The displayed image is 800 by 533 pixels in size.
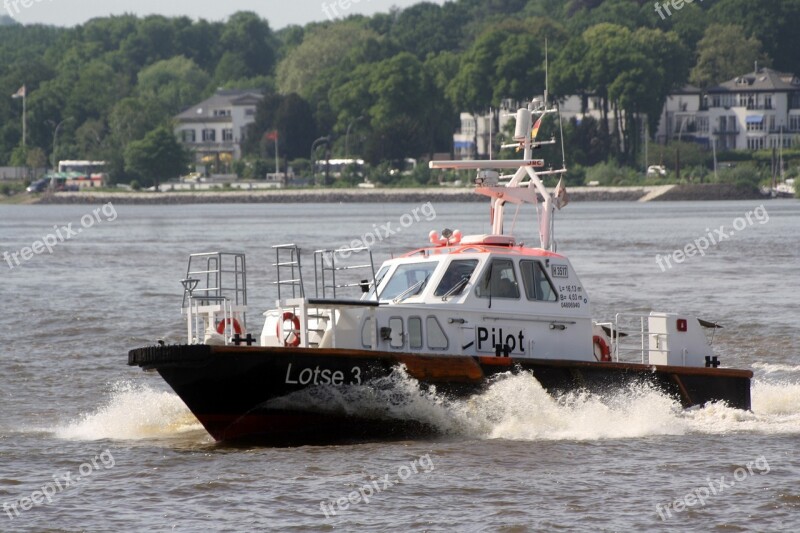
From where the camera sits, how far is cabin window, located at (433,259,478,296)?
18.6 m

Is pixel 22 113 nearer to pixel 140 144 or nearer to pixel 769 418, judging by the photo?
pixel 140 144

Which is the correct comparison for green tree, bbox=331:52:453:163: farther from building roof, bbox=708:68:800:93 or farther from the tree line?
building roof, bbox=708:68:800:93

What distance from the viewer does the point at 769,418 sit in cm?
2055

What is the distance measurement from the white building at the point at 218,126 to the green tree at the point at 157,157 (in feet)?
67.0

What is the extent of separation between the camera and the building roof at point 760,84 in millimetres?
163000

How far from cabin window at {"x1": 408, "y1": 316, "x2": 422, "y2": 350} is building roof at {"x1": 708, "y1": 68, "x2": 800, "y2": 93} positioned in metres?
150

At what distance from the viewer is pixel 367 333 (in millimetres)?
18000

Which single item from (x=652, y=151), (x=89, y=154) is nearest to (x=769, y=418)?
(x=652, y=151)

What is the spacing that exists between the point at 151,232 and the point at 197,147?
10970 centimetres

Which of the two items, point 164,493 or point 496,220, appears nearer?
point 164,493

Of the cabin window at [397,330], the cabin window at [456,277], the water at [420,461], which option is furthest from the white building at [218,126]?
the cabin window at [397,330]

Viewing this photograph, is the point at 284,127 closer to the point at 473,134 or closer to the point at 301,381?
the point at 473,134

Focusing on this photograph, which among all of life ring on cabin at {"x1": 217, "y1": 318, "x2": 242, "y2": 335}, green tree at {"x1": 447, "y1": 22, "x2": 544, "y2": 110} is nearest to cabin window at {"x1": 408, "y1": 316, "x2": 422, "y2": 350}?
life ring on cabin at {"x1": 217, "y1": 318, "x2": 242, "y2": 335}

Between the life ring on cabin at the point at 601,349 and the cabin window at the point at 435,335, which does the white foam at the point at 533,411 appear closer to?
the cabin window at the point at 435,335
